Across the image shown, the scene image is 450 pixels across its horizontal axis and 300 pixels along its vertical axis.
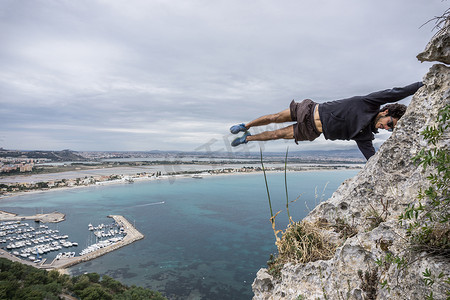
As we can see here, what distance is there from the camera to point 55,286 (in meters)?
17.4

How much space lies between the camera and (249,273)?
28406mm

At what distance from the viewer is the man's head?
2.37 meters

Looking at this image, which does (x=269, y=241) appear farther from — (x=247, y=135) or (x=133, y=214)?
(x=247, y=135)

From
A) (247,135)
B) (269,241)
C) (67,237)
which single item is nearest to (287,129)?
(247,135)

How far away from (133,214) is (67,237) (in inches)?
585

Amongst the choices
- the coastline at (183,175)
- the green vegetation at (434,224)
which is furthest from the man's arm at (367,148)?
the coastline at (183,175)

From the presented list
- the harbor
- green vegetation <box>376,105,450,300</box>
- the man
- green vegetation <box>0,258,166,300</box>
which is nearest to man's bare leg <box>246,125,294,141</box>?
the man

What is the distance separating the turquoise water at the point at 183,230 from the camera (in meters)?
27.1

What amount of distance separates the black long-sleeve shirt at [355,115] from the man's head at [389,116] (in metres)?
0.06

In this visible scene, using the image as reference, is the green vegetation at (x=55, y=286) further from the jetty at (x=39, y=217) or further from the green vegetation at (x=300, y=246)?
the jetty at (x=39, y=217)

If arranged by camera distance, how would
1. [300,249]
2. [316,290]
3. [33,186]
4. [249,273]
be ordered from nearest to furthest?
1. [316,290]
2. [300,249]
3. [249,273]
4. [33,186]

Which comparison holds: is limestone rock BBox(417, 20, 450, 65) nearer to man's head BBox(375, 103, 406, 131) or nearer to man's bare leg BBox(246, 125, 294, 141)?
man's head BBox(375, 103, 406, 131)

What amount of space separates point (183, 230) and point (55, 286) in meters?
27.4

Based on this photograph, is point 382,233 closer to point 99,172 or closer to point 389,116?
point 389,116
